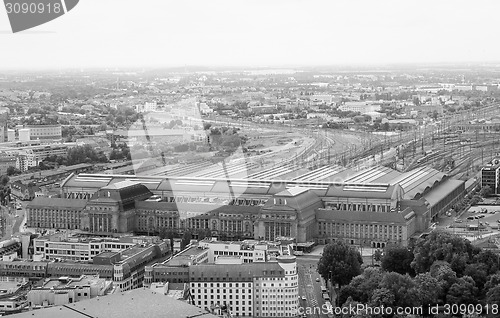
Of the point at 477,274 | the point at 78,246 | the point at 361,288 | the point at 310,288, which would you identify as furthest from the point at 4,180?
the point at 477,274

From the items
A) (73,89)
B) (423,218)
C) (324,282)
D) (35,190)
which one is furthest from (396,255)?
(73,89)

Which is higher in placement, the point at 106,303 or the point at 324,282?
the point at 106,303

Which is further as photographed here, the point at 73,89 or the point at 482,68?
the point at 482,68

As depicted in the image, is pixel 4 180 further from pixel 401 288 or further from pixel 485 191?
pixel 401 288

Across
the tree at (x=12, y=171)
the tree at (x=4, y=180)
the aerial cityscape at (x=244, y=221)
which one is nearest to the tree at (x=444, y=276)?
the aerial cityscape at (x=244, y=221)

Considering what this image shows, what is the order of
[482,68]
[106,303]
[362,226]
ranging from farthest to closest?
1. [482,68]
2. [362,226]
3. [106,303]

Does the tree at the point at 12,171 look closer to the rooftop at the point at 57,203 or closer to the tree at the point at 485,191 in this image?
the rooftop at the point at 57,203

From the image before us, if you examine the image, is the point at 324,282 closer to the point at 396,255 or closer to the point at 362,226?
the point at 396,255
